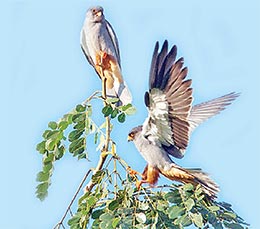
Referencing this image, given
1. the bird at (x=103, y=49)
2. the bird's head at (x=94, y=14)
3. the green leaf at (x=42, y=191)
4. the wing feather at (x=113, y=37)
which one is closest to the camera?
the green leaf at (x=42, y=191)

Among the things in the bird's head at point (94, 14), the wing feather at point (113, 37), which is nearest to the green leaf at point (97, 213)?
the wing feather at point (113, 37)

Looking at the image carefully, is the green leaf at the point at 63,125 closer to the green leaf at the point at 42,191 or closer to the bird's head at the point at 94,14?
the green leaf at the point at 42,191

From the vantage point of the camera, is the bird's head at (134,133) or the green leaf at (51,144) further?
the bird's head at (134,133)

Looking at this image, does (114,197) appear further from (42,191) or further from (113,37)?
(113,37)

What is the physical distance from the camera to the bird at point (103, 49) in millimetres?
3434

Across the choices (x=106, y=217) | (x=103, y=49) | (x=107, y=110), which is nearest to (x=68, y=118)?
(x=107, y=110)

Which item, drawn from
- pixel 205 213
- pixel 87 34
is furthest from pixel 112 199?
pixel 87 34

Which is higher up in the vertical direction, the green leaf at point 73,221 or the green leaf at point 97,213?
the green leaf at point 73,221

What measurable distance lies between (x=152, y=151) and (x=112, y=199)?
2.44 ft

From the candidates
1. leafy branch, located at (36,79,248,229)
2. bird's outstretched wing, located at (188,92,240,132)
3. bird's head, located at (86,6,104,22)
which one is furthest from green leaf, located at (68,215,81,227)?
bird's head, located at (86,6,104,22)

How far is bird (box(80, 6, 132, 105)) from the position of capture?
343 cm

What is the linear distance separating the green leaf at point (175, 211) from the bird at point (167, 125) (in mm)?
355

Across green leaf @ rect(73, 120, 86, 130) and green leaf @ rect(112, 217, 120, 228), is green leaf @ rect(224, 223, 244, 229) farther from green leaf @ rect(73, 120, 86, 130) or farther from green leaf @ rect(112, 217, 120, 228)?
green leaf @ rect(73, 120, 86, 130)

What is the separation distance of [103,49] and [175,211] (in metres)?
1.78
